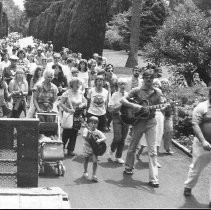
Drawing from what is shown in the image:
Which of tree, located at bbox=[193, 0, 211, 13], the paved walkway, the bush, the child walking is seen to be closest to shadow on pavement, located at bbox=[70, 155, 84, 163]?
the paved walkway

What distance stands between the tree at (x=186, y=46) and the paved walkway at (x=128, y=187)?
9.52m

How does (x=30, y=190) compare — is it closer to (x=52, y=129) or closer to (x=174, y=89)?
(x=52, y=129)

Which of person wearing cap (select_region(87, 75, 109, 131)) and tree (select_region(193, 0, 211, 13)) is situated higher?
tree (select_region(193, 0, 211, 13))

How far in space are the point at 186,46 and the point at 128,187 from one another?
39.4ft

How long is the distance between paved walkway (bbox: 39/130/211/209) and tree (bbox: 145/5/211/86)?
9.52 meters

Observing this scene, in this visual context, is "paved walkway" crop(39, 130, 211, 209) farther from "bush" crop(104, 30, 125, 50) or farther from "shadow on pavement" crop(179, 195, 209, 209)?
"bush" crop(104, 30, 125, 50)

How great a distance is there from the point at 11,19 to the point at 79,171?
134809mm

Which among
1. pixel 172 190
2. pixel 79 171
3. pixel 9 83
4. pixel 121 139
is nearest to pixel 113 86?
pixel 9 83

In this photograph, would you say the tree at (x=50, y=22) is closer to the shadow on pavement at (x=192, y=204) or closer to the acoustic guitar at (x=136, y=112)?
the acoustic guitar at (x=136, y=112)

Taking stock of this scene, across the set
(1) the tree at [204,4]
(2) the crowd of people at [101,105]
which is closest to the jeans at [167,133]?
(2) the crowd of people at [101,105]

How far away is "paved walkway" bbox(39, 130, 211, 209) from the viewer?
8.66 m

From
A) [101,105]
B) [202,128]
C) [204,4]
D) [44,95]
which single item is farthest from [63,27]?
[202,128]

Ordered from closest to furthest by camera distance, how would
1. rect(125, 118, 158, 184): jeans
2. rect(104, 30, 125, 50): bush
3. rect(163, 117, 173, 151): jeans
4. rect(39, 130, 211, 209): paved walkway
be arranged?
rect(39, 130, 211, 209): paved walkway
rect(125, 118, 158, 184): jeans
rect(163, 117, 173, 151): jeans
rect(104, 30, 125, 50): bush

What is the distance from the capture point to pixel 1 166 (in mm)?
9070
